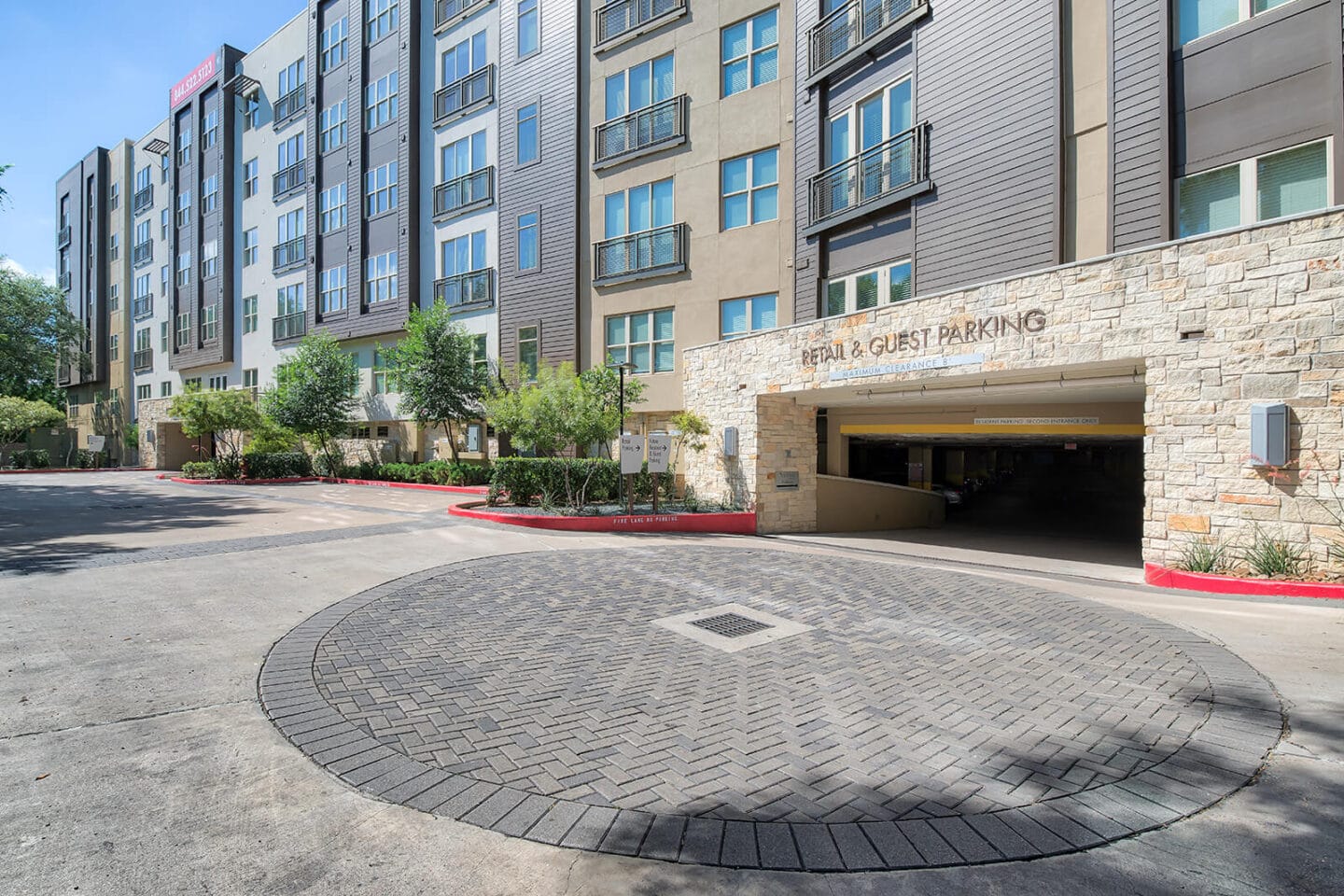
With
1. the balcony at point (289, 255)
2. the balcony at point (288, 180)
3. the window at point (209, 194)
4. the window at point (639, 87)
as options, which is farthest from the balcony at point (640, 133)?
the window at point (209, 194)

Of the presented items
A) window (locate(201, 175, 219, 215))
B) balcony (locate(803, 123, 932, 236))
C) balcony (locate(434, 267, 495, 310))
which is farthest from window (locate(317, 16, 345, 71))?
balcony (locate(803, 123, 932, 236))

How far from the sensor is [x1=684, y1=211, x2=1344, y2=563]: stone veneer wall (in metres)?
7.76

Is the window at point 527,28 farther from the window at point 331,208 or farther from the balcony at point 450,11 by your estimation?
the window at point 331,208

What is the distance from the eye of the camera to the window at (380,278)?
2830 centimetres

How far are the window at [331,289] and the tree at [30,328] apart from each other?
26.7 meters

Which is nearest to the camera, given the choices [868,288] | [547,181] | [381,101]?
[868,288]

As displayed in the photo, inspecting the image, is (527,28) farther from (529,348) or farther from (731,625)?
(731,625)

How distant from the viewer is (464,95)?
2561 centimetres

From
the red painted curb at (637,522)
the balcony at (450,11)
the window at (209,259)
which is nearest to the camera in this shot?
the red painted curb at (637,522)

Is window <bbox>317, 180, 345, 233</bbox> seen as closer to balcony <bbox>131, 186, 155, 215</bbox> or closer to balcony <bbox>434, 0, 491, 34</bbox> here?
balcony <bbox>434, 0, 491, 34</bbox>

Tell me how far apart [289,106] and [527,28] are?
58.3 ft

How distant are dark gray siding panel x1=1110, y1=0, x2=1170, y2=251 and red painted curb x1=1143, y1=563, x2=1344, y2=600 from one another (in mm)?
5683

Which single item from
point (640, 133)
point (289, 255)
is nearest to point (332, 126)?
point (289, 255)

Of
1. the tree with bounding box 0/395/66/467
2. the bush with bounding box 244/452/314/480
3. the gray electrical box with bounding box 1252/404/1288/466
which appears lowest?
the bush with bounding box 244/452/314/480
